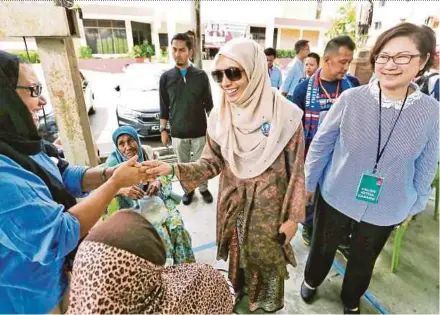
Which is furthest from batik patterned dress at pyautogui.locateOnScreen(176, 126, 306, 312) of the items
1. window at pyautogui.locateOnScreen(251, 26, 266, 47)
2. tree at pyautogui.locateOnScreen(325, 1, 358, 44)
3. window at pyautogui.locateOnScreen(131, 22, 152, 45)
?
window at pyautogui.locateOnScreen(251, 26, 266, 47)

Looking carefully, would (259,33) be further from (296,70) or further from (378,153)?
(378,153)

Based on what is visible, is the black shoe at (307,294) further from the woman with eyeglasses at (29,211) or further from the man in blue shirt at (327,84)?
the woman with eyeglasses at (29,211)

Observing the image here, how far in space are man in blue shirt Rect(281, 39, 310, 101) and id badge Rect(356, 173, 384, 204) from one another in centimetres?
284

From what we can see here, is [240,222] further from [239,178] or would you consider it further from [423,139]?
[423,139]

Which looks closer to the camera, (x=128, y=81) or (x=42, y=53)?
(x=42, y=53)

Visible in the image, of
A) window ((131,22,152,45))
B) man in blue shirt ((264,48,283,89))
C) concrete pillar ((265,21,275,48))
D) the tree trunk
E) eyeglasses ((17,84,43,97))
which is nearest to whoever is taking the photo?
eyeglasses ((17,84,43,97))

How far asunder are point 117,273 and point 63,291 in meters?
0.77

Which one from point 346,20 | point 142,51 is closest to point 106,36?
point 142,51

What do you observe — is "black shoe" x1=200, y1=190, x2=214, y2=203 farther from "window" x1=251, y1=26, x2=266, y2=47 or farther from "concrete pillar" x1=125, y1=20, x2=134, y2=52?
"window" x1=251, y1=26, x2=266, y2=47

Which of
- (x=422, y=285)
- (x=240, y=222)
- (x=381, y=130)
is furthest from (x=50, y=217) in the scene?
(x=422, y=285)

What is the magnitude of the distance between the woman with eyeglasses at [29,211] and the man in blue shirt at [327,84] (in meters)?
1.85

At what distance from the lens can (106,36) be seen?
54.9 feet

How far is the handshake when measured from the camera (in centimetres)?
125

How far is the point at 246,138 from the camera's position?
1478 millimetres
